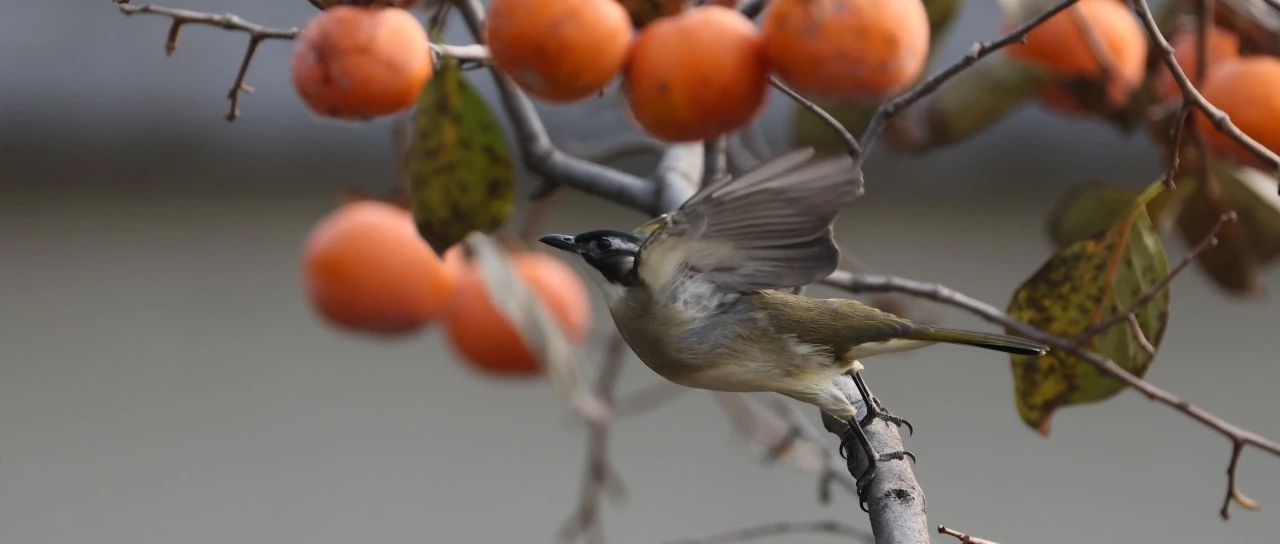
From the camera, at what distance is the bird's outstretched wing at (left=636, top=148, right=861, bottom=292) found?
3.57 feet

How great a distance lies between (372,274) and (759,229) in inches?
16.4

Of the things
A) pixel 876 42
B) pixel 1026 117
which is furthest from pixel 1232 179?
pixel 1026 117

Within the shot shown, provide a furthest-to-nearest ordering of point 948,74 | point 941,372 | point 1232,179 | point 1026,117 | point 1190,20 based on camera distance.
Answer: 1. point 941,372
2. point 1026,117
3. point 1190,20
4. point 1232,179
5. point 948,74

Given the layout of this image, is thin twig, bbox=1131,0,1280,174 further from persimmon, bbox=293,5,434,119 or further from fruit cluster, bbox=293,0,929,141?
persimmon, bbox=293,5,434,119

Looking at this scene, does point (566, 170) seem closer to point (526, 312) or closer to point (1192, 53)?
point (526, 312)

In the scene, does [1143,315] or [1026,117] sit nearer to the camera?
[1143,315]

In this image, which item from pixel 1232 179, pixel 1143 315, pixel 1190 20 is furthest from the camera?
pixel 1190 20

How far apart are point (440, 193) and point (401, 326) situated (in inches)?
16.4

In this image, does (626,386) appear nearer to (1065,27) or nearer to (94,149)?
(94,149)

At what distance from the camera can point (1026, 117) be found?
9.02ft

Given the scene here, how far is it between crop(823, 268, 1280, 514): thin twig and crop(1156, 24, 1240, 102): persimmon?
31cm

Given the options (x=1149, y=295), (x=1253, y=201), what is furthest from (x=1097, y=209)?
(x=1149, y=295)

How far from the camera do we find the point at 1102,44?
1256 millimetres

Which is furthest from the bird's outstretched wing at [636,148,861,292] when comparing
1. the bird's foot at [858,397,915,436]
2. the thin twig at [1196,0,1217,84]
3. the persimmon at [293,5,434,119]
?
the thin twig at [1196,0,1217,84]
